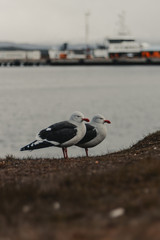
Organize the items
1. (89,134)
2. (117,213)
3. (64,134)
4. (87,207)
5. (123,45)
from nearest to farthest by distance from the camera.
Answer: (117,213) < (87,207) < (64,134) < (89,134) < (123,45)

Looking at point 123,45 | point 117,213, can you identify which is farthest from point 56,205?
point 123,45

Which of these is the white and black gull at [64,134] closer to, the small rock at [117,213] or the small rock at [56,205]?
the small rock at [56,205]

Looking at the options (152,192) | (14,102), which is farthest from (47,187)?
(14,102)

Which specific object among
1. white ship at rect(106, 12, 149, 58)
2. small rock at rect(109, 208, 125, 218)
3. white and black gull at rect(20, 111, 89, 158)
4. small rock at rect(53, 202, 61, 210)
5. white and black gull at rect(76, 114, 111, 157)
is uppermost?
small rock at rect(109, 208, 125, 218)

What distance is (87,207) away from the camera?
5.91 m

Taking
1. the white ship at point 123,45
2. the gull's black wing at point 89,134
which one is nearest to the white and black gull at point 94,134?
the gull's black wing at point 89,134

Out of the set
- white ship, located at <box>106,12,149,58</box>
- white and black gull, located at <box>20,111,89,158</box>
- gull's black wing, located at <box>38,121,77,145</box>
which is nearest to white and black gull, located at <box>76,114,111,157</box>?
white and black gull, located at <box>20,111,89,158</box>

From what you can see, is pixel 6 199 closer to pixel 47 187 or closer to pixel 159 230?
pixel 47 187

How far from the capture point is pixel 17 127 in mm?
38812

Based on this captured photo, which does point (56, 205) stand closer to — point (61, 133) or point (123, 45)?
point (61, 133)

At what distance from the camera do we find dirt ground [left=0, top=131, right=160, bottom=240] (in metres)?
5.00

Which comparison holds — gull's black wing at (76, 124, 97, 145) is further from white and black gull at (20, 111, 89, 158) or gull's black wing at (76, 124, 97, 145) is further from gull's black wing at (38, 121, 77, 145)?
gull's black wing at (38, 121, 77, 145)

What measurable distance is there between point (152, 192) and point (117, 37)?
6985 inches

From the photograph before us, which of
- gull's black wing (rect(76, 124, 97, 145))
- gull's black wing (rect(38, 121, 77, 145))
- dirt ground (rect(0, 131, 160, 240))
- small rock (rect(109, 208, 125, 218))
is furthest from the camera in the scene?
gull's black wing (rect(76, 124, 97, 145))
